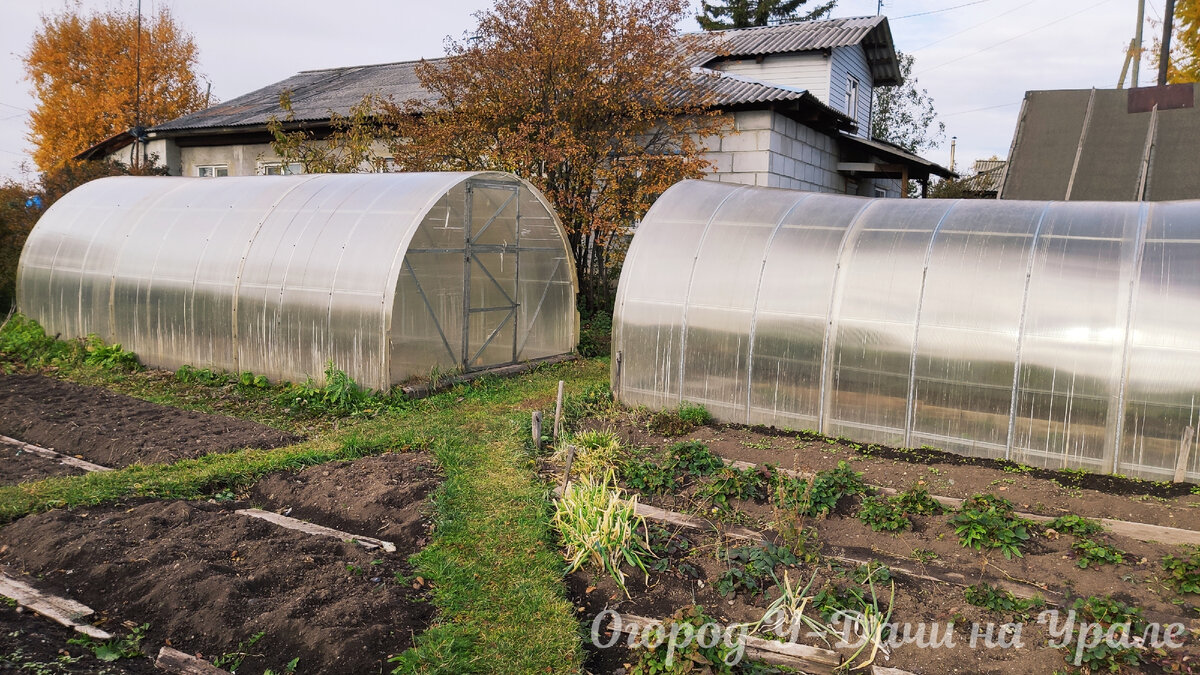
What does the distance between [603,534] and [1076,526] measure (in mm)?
3609

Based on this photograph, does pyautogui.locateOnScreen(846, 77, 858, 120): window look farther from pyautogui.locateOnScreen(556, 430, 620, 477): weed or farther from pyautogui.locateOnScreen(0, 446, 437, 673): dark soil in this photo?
pyautogui.locateOnScreen(0, 446, 437, 673): dark soil

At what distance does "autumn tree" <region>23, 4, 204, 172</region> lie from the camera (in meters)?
35.8

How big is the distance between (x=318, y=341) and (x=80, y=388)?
3.46m

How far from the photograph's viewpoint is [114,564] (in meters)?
5.23

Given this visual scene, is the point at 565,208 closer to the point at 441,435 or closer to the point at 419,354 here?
the point at 419,354

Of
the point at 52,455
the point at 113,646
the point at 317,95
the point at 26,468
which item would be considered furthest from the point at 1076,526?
the point at 317,95

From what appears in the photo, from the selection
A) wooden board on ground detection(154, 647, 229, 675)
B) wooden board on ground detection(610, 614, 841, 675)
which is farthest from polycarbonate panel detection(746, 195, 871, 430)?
wooden board on ground detection(154, 647, 229, 675)

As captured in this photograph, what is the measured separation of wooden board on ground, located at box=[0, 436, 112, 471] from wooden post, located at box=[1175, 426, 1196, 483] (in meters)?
10.1

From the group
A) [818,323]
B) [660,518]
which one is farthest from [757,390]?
[660,518]

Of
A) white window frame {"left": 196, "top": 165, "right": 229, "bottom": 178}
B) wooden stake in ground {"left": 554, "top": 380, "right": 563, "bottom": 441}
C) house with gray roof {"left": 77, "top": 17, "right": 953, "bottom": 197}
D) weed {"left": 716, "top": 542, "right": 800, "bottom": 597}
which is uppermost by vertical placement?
house with gray roof {"left": 77, "top": 17, "right": 953, "bottom": 197}

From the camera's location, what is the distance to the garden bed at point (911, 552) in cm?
474

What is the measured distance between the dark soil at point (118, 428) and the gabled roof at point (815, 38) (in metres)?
15.0

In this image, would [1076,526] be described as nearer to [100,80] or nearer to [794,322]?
[794,322]

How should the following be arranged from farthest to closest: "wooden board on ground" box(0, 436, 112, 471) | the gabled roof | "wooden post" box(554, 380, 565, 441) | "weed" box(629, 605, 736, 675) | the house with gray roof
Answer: the gabled roof, the house with gray roof, "wooden post" box(554, 380, 565, 441), "wooden board on ground" box(0, 436, 112, 471), "weed" box(629, 605, 736, 675)
